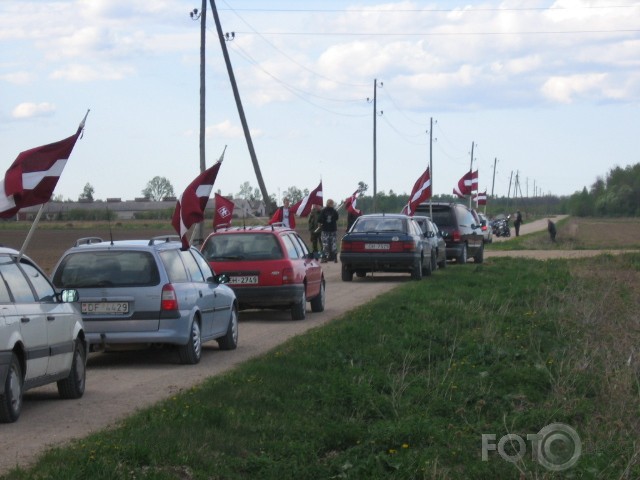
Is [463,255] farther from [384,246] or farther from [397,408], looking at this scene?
[397,408]

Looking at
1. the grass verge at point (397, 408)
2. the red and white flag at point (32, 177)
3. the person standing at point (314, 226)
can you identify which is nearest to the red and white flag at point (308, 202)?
the person standing at point (314, 226)

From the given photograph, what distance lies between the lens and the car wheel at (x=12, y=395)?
9.45 m

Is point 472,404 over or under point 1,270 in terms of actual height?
under

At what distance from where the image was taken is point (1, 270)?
9.77 metres

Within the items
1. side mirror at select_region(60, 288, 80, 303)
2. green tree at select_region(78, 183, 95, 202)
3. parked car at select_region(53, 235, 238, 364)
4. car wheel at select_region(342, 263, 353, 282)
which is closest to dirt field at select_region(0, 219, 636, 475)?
parked car at select_region(53, 235, 238, 364)

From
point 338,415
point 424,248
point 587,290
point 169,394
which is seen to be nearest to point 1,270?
point 169,394

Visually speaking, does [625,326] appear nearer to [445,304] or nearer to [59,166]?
[445,304]

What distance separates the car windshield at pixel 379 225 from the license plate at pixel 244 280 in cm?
917

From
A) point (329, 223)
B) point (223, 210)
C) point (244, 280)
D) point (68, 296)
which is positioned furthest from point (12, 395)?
point (329, 223)

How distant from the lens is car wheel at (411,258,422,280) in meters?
27.7

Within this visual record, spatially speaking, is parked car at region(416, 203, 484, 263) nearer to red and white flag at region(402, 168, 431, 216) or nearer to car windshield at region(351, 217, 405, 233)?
red and white flag at region(402, 168, 431, 216)

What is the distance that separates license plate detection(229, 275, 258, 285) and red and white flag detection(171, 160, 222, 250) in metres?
2.10

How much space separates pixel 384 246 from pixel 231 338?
12208 mm

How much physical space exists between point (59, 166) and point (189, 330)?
2.47m
